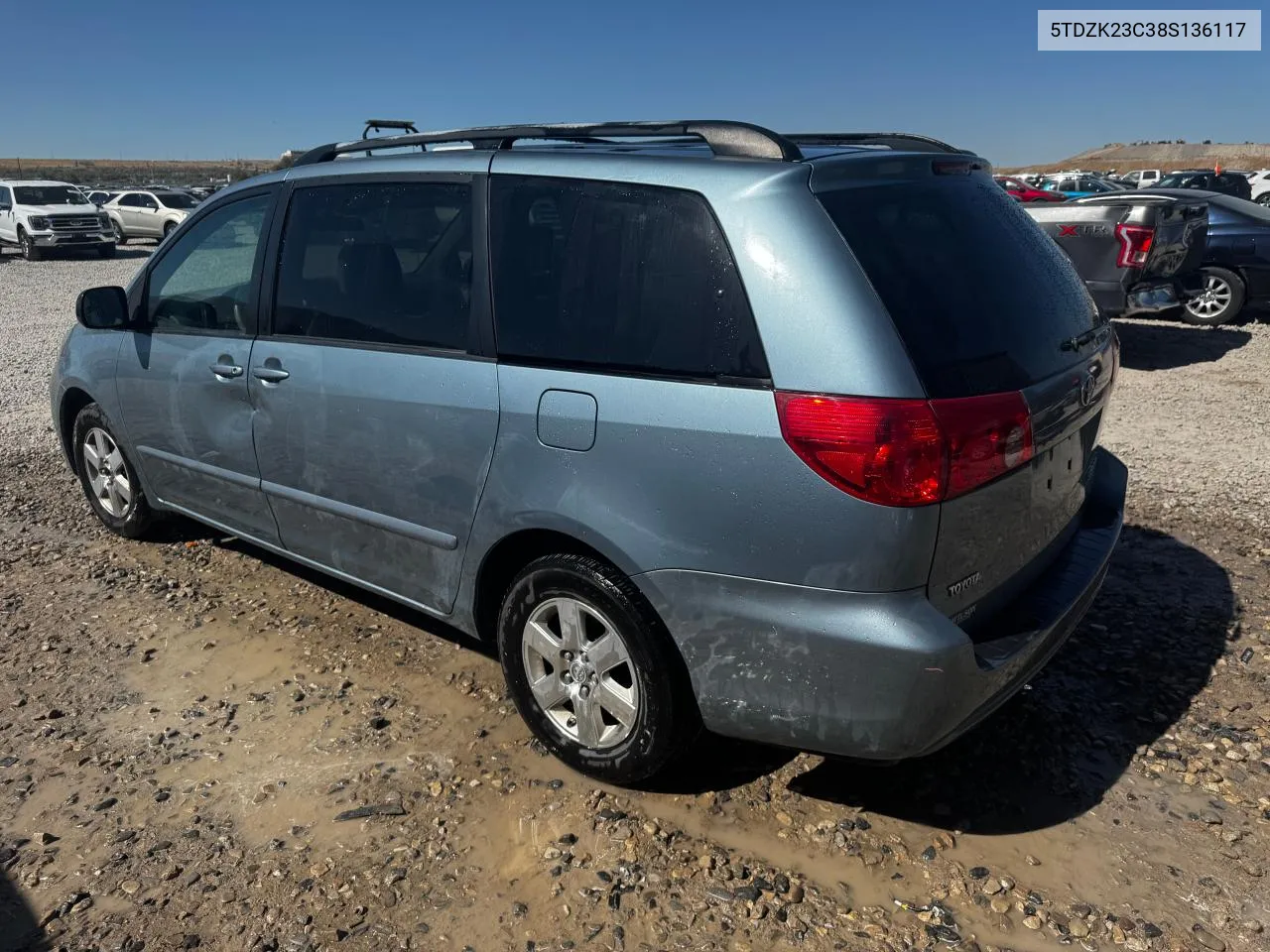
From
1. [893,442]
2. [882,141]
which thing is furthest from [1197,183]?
[893,442]

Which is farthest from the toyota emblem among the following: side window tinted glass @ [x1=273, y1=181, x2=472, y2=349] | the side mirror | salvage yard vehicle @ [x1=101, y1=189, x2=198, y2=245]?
salvage yard vehicle @ [x1=101, y1=189, x2=198, y2=245]

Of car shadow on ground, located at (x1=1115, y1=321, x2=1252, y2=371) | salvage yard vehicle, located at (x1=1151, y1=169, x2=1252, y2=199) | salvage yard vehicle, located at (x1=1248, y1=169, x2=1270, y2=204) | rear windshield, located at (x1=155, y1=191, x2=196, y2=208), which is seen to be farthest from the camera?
salvage yard vehicle, located at (x1=1248, y1=169, x2=1270, y2=204)

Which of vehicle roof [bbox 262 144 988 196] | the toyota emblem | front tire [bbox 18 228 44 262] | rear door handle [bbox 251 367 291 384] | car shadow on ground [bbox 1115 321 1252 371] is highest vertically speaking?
front tire [bbox 18 228 44 262]

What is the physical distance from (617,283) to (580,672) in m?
1.20

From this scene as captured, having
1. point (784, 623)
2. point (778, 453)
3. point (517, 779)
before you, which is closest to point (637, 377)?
point (778, 453)

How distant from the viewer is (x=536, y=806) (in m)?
2.96

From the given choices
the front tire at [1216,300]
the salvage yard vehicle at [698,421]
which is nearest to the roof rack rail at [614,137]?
the salvage yard vehicle at [698,421]

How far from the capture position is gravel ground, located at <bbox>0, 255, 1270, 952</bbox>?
8.20ft

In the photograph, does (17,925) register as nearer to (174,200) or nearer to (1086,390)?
(1086,390)

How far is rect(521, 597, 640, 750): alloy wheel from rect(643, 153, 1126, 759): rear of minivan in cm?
29

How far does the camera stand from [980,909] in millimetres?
2496

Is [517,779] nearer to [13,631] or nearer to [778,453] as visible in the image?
[778,453]

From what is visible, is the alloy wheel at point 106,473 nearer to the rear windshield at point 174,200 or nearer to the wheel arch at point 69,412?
the wheel arch at point 69,412

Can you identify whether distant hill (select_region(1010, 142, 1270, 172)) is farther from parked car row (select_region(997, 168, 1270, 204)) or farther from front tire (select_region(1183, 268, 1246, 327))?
front tire (select_region(1183, 268, 1246, 327))
